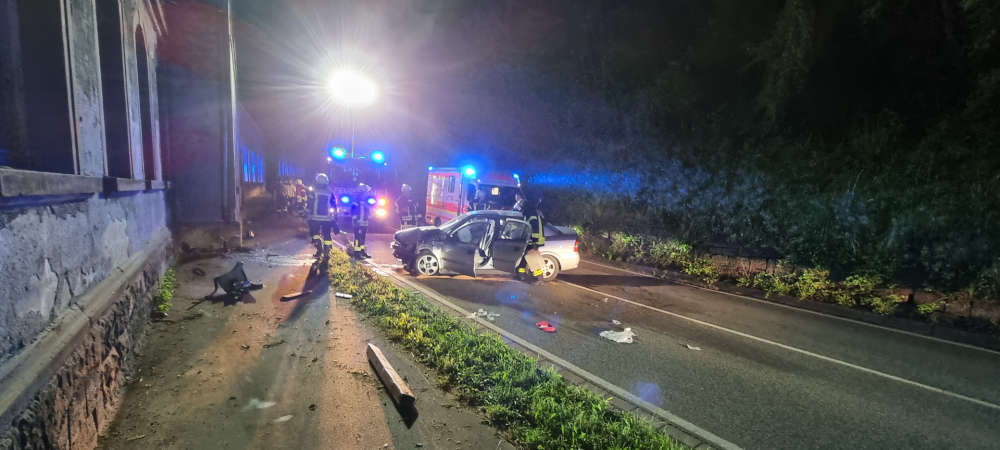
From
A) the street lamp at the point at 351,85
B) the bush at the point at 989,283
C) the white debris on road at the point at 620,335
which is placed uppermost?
the street lamp at the point at 351,85

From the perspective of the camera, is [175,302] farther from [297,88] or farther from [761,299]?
[297,88]

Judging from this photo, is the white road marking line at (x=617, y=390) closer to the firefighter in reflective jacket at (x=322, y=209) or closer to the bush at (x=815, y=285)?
the firefighter in reflective jacket at (x=322, y=209)

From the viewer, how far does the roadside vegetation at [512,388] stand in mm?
3359

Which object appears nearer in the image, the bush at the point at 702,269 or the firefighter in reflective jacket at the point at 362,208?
the firefighter in reflective jacket at the point at 362,208

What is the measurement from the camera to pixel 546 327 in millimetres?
6254

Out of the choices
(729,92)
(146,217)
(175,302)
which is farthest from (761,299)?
(146,217)

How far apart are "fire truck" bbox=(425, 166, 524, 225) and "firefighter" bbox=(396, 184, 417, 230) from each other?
1.18 metres

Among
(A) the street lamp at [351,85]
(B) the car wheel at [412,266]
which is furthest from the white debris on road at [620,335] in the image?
(A) the street lamp at [351,85]

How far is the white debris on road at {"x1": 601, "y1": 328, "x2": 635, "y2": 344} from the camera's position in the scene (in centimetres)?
589

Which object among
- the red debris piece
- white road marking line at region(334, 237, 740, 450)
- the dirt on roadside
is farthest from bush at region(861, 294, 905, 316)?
the dirt on roadside

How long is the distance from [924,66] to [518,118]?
17.7 metres

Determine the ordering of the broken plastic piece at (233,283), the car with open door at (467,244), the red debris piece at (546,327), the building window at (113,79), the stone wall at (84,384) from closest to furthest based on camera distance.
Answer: the stone wall at (84,384) < the building window at (113,79) < the red debris piece at (546,327) < the broken plastic piece at (233,283) < the car with open door at (467,244)

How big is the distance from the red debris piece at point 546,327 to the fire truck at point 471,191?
822 centimetres

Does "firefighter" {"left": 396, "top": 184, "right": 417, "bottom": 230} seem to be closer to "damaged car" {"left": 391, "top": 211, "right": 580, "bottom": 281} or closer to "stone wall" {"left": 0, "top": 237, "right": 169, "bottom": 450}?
"damaged car" {"left": 391, "top": 211, "right": 580, "bottom": 281}
